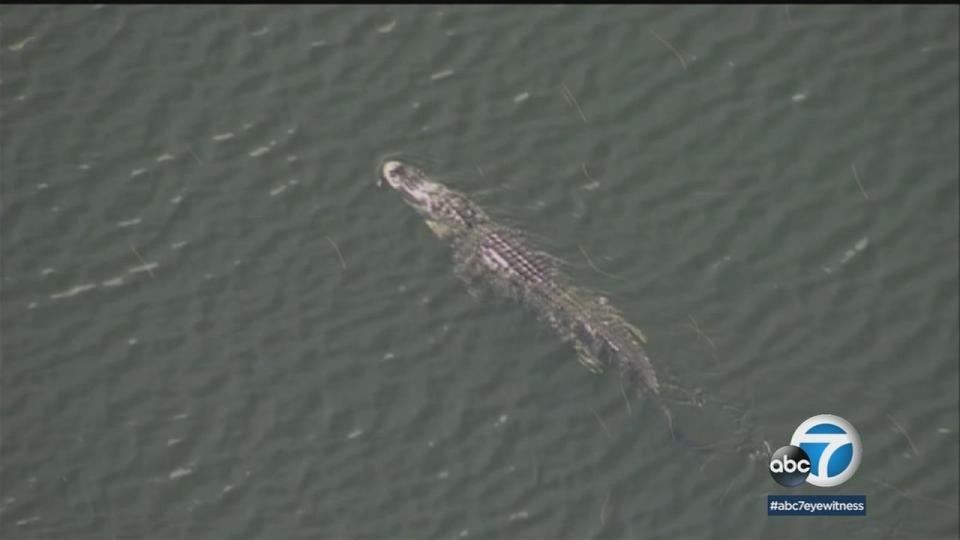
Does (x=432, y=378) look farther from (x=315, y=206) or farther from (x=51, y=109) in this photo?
(x=51, y=109)

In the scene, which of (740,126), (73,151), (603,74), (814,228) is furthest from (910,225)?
(73,151)

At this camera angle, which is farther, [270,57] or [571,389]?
[270,57]

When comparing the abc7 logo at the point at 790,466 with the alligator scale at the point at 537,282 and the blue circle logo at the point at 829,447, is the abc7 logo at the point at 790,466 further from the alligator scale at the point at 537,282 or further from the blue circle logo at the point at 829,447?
the alligator scale at the point at 537,282

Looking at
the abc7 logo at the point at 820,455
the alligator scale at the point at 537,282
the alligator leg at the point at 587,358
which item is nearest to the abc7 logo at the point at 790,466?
the abc7 logo at the point at 820,455

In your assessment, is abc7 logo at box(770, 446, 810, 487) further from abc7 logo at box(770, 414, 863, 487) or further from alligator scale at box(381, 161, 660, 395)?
alligator scale at box(381, 161, 660, 395)

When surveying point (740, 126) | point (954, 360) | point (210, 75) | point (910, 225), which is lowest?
point (954, 360)

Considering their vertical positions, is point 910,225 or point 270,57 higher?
point 270,57

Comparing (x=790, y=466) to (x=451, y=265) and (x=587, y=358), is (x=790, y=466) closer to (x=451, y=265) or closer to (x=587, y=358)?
(x=587, y=358)

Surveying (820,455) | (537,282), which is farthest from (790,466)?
(537,282)
